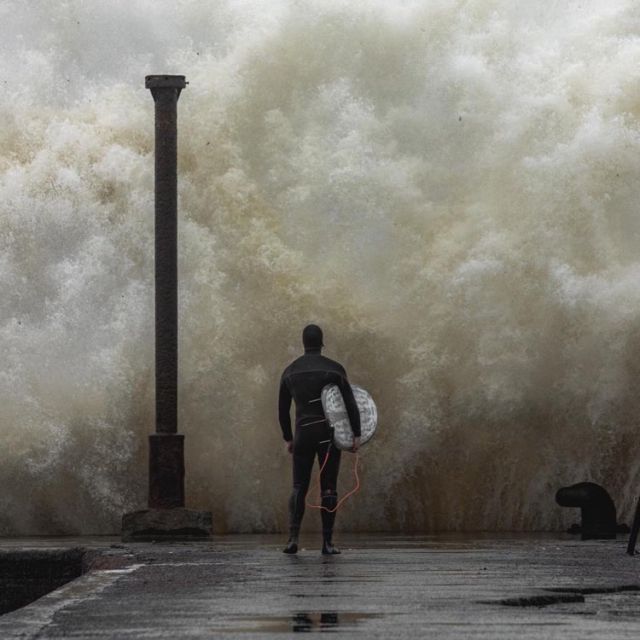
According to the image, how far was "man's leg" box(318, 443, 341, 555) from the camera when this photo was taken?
1334cm

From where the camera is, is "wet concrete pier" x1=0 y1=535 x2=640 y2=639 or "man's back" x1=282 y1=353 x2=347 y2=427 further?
"man's back" x1=282 y1=353 x2=347 y2=427

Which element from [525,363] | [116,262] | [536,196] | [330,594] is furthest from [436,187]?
[330,594]

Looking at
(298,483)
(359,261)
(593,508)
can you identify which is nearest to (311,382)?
(298,483)

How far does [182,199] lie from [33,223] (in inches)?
76.6

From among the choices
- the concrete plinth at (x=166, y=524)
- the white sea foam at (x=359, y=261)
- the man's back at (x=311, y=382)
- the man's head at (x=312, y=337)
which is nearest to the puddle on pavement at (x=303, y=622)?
the man's back at (x=311, y=382)

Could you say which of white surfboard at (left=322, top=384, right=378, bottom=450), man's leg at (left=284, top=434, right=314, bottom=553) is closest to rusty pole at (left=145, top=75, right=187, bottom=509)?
man's leg at (left=284, top=434, right=314, bottom=553)

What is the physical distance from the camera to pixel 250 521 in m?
21.0

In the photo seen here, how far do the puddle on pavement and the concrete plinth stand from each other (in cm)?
967

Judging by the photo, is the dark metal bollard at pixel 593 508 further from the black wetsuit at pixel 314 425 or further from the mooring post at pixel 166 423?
the black wetsuit at pixel 314 425

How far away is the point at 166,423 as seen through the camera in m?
17.9

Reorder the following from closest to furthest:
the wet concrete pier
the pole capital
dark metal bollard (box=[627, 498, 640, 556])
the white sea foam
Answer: the wet concrete pier < dark metal bollard (box=[627, 498, 640, 556]) < the pole capital < the white sea foam

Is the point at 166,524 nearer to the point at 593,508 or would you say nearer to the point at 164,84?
the point at 593,508

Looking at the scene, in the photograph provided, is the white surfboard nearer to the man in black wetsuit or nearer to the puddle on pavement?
the man in black wetsuit

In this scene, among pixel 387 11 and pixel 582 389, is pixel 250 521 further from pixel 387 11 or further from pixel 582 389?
pixel 387 11
